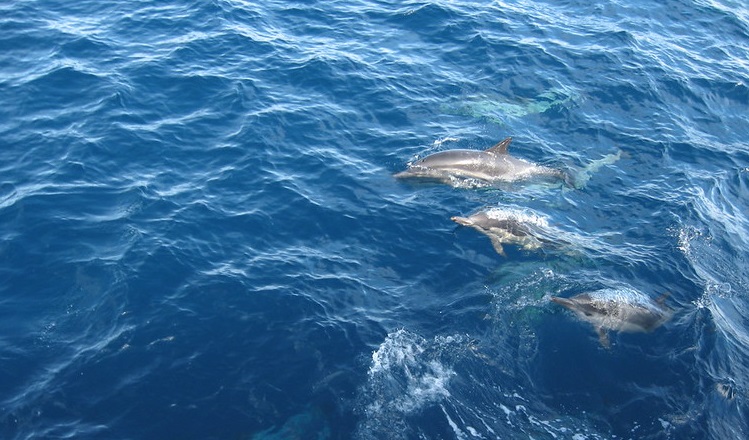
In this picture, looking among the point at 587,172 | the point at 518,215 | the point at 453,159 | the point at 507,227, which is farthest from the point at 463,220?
the point at 587,172

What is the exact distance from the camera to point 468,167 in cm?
2139

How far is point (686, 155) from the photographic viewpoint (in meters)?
24.0

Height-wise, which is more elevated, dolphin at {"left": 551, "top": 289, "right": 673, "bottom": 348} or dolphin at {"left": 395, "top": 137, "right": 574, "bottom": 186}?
dolphin at {"left": 395, "top": 137, "right": 574, "bottom": 186}

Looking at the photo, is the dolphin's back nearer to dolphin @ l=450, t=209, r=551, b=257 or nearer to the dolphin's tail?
dolphin @ l=450, t=209, r=551, b=257

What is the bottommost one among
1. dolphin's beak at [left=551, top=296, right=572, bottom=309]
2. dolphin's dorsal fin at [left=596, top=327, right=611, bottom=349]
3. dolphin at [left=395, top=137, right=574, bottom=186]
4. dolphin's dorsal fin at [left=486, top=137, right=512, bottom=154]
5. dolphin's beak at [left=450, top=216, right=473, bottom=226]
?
dolphin's dorsal fin at [left=596, top=327, right=611, bottom=349]

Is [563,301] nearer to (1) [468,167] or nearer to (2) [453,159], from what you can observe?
(1) [468,167]

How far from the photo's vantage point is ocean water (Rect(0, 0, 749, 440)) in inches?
570

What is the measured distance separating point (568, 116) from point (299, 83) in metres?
11.3

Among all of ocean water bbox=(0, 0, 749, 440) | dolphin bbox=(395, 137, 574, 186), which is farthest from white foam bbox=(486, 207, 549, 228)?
dolphin bbox=(395, 137, 574, 186)

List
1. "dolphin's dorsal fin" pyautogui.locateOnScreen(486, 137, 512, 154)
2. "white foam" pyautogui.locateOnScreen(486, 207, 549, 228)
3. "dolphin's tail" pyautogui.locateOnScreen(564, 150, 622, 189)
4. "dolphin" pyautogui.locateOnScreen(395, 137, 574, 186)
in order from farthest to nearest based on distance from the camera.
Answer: "dolphin's tail" pyautogui.locateOnScreen(564, 150, 622, 189) < "dolphin" pyautogui.locateOnScreen(395, 137, 574, 186) < "dolphin's dorsal fin" pyautogui.locateOnScreen(486, 137, 512, 154) < "white foam" pyautogui.locateOnScreen(486, 207, 549, 228)

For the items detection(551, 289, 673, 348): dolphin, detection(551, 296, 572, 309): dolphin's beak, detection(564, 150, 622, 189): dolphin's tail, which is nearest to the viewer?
detection(551, 296, 572, 309): dolphin's beak

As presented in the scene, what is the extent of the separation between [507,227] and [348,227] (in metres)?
4.99

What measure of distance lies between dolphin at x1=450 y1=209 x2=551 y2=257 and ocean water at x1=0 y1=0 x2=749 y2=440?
16.6 inches

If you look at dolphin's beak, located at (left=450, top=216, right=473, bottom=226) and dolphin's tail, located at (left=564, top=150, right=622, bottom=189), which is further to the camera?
dolphin's tail, located at (left=564, top=150, right=622, bottom=189)
